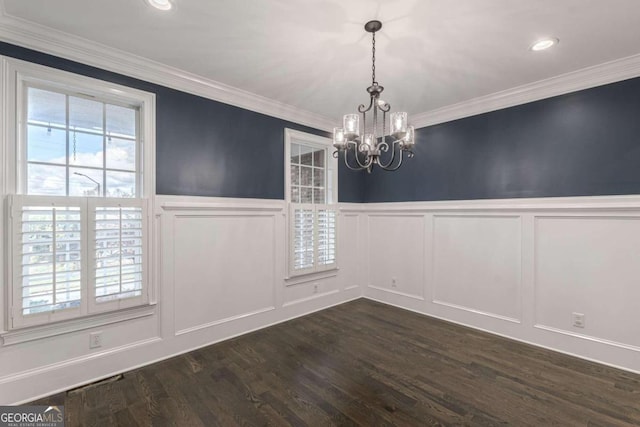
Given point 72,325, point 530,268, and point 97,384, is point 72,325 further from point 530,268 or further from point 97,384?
point 530,268

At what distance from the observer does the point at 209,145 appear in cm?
312

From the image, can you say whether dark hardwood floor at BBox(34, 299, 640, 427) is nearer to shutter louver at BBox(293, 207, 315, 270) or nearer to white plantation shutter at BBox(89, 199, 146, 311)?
white plantation shutter at BBox(89, 199, 146, 311)

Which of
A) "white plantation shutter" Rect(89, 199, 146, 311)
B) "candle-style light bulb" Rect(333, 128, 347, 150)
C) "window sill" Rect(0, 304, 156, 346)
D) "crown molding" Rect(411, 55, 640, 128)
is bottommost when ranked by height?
"window sill" Rect(0, 304, 156, 346)

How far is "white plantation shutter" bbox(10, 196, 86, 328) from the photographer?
82.7 inches

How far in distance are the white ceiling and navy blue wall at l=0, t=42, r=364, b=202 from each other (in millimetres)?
279

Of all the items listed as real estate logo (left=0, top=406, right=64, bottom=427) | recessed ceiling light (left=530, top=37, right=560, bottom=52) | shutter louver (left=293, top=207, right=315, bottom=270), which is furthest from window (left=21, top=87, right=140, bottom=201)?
recessed ceiling light (left=530, top=37, right=560, bottom=52)

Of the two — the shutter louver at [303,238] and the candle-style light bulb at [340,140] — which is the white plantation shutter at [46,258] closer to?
the candle-style light bulb at [340,140]

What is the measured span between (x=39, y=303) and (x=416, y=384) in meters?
2.97

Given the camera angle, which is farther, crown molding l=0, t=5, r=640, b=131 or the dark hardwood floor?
crown molding l=0, t=5, r=640, b=131

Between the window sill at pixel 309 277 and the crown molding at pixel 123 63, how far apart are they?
210 cm

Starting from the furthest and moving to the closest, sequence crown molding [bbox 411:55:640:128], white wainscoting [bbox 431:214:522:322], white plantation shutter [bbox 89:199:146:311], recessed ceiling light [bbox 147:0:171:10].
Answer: white wainscoting [bbox 431:214:522:322] < crown molding [bbox 411:55:640:128] < white plantation shutter [bbox 89:199:146:311] < recessed ceiling light [bbox 147:0:171:10]

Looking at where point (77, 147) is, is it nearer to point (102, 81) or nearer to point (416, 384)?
point (102, 81)

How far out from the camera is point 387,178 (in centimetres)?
→ 450

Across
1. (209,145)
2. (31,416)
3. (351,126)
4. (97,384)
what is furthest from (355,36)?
(31,416)
